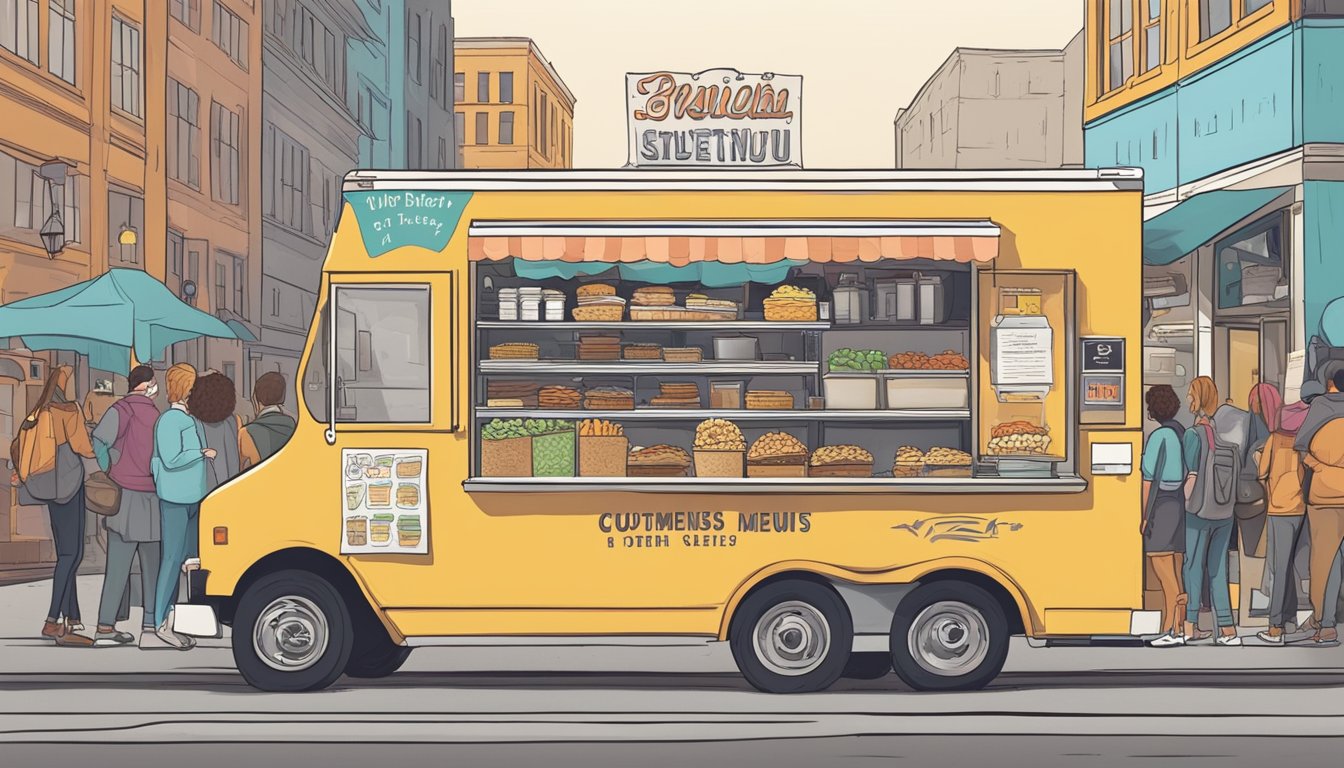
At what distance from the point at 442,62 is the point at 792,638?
56.8m

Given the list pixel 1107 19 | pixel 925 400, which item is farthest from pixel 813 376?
pixel 1107 19

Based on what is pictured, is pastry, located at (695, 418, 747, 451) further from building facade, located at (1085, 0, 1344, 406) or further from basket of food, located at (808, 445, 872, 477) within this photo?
building facade, located at (1085, 0, 1344, 406)

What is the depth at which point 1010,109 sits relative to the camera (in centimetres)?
6512

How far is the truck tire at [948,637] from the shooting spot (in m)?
10.1

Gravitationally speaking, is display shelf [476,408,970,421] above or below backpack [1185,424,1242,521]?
above

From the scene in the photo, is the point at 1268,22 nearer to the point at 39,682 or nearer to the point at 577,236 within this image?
the point at 577,236

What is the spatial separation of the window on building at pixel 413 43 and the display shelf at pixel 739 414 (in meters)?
47.7

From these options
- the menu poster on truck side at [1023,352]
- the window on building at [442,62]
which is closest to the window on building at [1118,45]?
the menu poster on truck side at [1023,352]

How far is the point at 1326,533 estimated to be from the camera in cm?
1221

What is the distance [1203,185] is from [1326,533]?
30.8ft

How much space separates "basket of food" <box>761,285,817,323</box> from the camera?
10.6 metres

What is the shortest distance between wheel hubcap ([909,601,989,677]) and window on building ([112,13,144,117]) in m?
18.5

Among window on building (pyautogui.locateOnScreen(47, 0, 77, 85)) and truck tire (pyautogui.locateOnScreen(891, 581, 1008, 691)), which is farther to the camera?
window on building (pyautogui.locateOnScreen(47, 0, 77, 85))

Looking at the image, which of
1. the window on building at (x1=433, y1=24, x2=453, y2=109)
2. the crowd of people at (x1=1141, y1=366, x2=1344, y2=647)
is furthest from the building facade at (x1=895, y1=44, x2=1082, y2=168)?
the crowd of people at (x1=1141, y1=366, x2=1344, y2=647)
